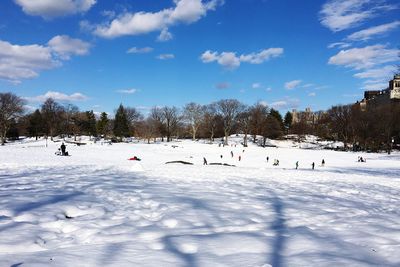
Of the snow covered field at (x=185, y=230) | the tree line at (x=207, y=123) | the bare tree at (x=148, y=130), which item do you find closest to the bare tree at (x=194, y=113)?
the tree line at (x=207, y=123)

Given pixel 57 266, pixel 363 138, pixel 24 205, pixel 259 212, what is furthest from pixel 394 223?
pixel 363 138

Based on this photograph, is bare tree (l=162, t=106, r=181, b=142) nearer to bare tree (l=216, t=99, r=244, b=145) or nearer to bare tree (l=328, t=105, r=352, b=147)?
bare tree (l=216, t=99, r=244, b=145)

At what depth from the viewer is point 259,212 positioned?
25.4 ft

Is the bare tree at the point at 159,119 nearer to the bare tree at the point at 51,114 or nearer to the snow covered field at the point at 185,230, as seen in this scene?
the bare tree at the point at 51,114

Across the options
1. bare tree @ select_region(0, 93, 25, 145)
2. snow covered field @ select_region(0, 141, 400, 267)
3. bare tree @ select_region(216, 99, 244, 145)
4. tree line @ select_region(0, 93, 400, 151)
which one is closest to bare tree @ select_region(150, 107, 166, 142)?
tree line @ select_region(0, 93, 400, 151)

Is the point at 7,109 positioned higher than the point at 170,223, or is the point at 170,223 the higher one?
the point at 7,109

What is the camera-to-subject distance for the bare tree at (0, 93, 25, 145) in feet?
261

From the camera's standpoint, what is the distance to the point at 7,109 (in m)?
80.1

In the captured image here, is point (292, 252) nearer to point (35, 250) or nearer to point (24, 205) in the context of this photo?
point (35, 250)

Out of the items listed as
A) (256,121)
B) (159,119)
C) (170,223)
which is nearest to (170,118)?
(159,119)

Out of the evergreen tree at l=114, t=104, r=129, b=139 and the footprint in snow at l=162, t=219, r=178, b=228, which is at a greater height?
the evergreen tree at l=114, t=104, r=129, b=139

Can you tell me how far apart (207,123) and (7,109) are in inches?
2323

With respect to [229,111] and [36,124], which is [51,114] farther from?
[229,111]

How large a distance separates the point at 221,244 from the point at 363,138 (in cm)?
9369
